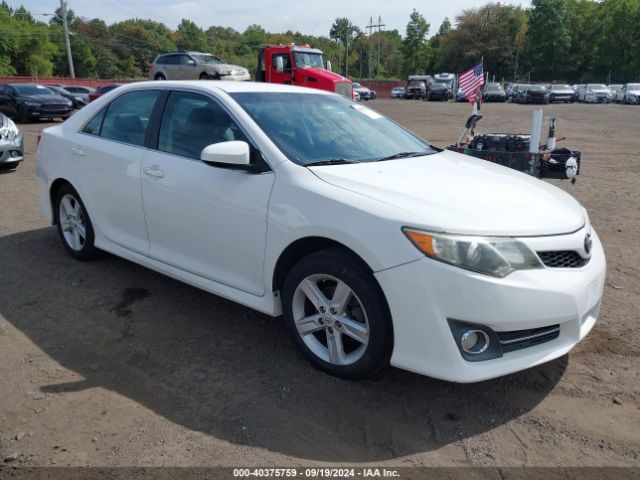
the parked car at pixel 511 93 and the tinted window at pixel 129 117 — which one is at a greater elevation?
the tinted window at pixel 129 117

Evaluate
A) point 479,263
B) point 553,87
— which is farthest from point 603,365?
point 553,87

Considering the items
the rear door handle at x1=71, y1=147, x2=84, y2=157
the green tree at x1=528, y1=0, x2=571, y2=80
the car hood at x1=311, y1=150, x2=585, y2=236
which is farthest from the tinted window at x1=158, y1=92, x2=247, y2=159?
the green tree at x1=528, y1=0, x2=571, y2=80

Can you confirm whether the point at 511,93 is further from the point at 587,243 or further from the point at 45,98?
the point at 587,243

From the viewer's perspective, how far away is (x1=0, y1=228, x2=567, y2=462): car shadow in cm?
280

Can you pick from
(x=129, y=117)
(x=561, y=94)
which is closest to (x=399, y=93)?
(x=561, y=94)

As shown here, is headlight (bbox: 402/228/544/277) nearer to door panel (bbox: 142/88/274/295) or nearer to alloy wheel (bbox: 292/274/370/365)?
alloy wheel (bbox: 292/274/370/365)

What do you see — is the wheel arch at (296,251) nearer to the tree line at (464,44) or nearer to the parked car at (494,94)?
the parked car at (494,94)

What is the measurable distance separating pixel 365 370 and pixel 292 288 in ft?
2.05

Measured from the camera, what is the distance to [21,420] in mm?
2881

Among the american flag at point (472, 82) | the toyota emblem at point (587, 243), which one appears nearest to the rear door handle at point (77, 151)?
the toyota emblem at point (587, 243)

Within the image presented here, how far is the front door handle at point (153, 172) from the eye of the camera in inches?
158

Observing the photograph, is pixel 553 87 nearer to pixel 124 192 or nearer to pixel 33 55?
pixel 124 192

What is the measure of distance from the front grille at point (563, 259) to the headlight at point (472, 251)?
0.19 m

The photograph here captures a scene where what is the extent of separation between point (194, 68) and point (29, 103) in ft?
21.6
